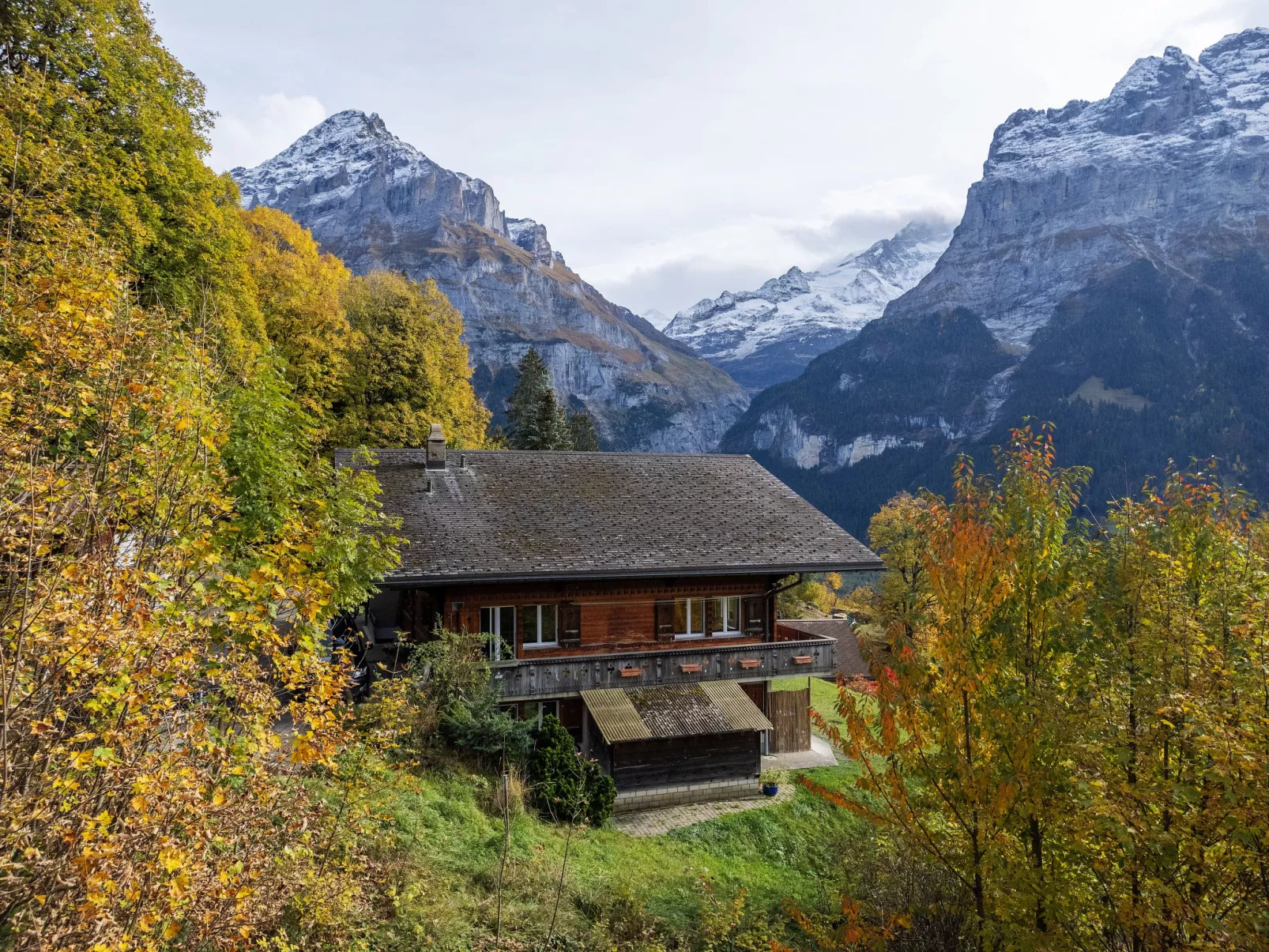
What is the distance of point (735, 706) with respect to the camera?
19.0 m

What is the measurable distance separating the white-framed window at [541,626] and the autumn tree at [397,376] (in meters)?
13.1

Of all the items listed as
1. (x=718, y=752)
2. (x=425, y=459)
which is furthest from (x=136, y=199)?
(x=718, y=752)

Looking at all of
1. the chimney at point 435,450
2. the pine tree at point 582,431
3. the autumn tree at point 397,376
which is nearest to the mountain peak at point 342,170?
the pine tree at point 582,431

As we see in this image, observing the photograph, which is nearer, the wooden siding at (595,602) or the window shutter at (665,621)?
the wooden siding at (595,602)

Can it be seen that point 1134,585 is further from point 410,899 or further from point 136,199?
point 136,199

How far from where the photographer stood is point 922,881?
12172 millimetres

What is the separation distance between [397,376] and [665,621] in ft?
61.9

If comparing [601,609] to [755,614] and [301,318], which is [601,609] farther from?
[301,318]

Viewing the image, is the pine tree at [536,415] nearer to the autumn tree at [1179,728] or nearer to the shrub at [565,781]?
the shrub at [565,781]

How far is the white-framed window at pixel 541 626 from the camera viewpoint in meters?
19.3

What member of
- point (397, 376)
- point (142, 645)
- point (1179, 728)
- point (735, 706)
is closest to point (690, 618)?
point (735, 706)

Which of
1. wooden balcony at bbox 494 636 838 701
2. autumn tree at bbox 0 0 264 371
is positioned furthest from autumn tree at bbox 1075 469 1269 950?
autumn tree at bbox 0 0 264 371

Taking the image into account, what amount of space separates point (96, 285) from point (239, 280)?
20.8m

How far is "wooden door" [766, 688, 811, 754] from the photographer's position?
21906mm
